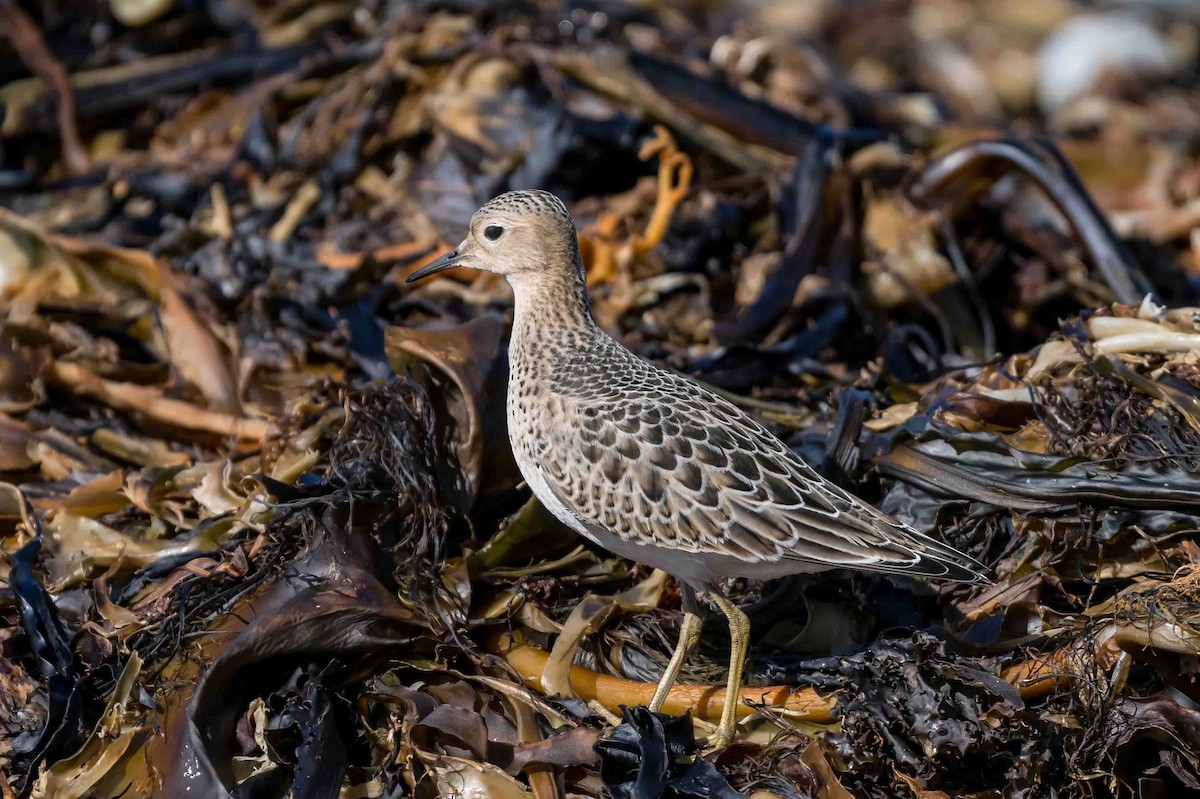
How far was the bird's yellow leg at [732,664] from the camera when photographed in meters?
2.61

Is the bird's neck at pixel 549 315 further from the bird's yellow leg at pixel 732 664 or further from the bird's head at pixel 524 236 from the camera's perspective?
the bird's yellow leg at pixel 732 664

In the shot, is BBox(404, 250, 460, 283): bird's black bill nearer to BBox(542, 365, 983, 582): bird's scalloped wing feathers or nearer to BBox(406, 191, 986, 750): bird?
BBox(406, 191, 986, 750): bird

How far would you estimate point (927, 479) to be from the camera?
2.90 metres

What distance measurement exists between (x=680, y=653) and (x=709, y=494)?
385 mm

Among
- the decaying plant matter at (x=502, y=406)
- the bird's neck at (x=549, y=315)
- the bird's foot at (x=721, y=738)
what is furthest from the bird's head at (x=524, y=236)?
the bird's foot at (x=721, y=738)

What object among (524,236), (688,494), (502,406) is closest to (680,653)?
(688,494)

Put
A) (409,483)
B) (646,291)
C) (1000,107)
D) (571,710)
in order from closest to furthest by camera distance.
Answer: (571,710) → (409,483) → (646,291) → (1000,107)

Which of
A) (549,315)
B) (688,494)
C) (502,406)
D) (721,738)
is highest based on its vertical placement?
(549,315)

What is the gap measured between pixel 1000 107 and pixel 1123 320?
4.58 metres

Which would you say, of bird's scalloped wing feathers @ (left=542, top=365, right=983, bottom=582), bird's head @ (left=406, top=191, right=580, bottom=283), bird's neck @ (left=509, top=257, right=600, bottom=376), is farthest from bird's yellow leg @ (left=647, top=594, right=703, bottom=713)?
bird's head @ (left=406, top=191, right=580, bottom=283)

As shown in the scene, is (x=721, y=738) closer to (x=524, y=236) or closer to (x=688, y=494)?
(x=688, y=494)

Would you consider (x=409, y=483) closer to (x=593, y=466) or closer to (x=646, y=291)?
(x=593, y=466)

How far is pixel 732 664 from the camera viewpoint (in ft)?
8.77

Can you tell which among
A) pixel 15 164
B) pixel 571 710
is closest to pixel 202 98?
pixel 15 164
